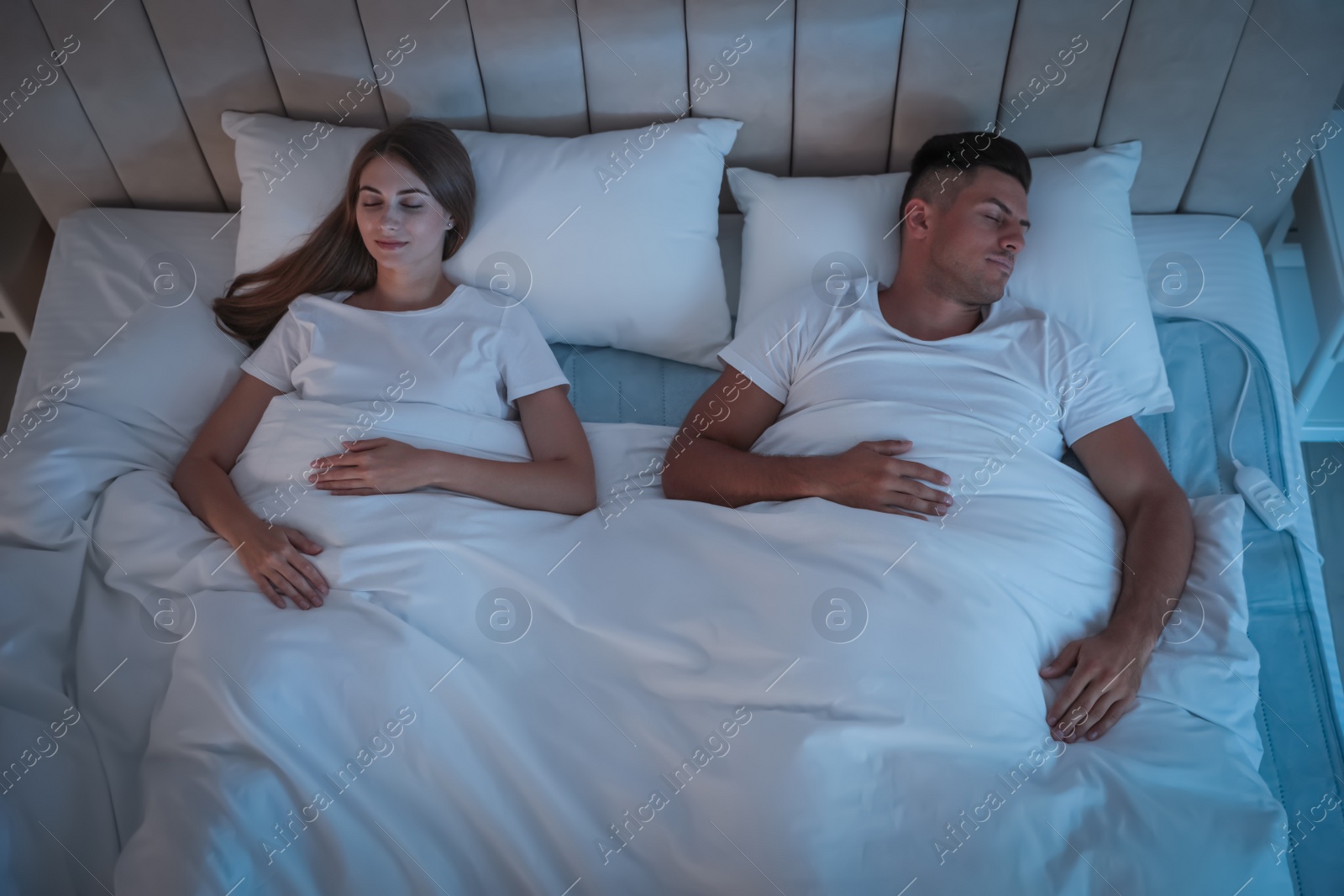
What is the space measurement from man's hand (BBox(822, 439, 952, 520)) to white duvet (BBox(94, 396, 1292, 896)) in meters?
0.05

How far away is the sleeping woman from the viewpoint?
4.53 feet

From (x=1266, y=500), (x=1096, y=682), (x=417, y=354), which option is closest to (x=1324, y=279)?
(x=1266, y=500)

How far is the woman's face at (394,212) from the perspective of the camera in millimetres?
1501

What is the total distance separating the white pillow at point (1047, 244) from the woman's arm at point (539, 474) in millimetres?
445

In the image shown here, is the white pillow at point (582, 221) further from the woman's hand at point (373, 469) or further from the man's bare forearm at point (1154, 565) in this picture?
the man's bare forearm at point (1154, 565)

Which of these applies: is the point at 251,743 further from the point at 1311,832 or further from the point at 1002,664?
the point at 1311,832

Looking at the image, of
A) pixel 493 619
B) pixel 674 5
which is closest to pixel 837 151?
pixel 674 5

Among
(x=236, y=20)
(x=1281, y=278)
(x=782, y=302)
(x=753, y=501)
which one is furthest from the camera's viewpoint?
(x=1281, y=278)

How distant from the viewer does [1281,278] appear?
6.24ft

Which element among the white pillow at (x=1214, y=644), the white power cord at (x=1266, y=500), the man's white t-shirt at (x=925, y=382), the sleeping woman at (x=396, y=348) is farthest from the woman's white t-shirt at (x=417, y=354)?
the white power cord at (x=1266, y=500)

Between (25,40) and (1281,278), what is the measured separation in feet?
8.27

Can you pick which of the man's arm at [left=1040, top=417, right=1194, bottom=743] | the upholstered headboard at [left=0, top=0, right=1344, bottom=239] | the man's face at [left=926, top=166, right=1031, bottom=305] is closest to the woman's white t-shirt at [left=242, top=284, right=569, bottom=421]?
the upholstered headboard at [left=0, top=0, right=1344, bottom=239]

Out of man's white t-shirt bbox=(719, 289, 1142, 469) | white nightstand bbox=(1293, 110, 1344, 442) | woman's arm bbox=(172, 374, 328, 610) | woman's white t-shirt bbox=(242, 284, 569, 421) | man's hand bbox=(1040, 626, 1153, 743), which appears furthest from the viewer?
white nightstand bbox=(1293, 110, 1344, 442)

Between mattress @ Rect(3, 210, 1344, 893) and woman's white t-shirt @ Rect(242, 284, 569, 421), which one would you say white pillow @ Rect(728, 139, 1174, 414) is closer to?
A: mattress @ Rect(3, 210, 1344, 893)
